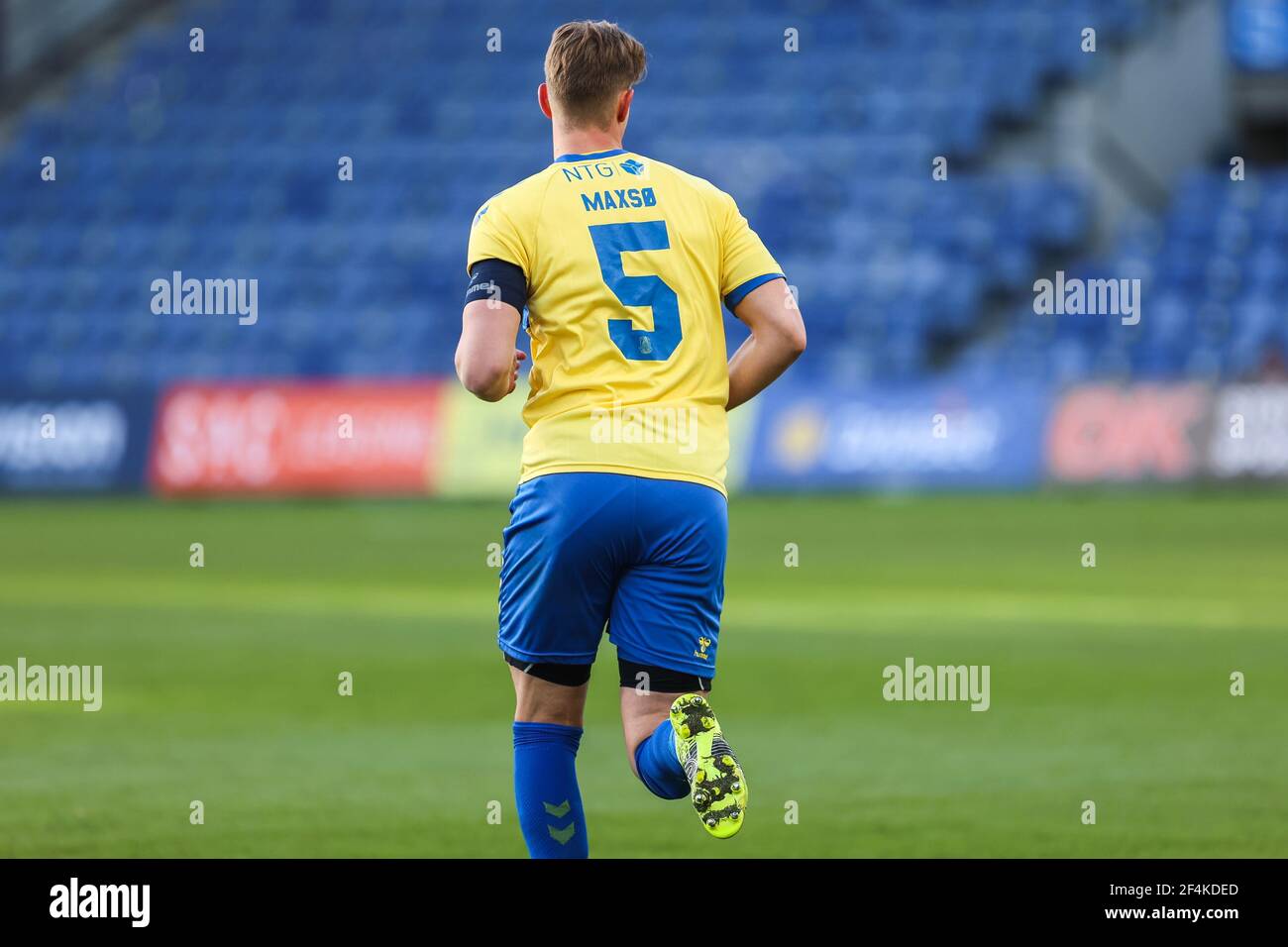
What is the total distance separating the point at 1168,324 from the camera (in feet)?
104

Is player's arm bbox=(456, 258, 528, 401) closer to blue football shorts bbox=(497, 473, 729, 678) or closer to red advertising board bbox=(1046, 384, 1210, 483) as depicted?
blue football shorts bbox=(497, 473, 729, 678)

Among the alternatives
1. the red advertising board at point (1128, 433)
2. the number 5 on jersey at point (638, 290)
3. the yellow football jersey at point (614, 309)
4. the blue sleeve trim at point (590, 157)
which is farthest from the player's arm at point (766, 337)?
the red advertising board at point (1128, 433)

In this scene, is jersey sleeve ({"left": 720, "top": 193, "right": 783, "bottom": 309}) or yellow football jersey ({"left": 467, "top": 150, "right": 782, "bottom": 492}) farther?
jersey sleeve ({"left": 720, "top": 193, "right": 783, "bottom": 309})

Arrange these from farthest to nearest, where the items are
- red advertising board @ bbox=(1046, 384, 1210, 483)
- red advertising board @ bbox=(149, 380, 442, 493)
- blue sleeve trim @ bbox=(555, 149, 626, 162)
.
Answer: red advertising board @ bbox=(149, 380, 442, 493)
red advertising board @ bbox=(1046, 384, 1210, 483)
blue sleeve trim @ bbox=(555, 149, 626, 162)

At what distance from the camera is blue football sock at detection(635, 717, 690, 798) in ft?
18.6

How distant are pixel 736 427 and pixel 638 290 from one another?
22.7m

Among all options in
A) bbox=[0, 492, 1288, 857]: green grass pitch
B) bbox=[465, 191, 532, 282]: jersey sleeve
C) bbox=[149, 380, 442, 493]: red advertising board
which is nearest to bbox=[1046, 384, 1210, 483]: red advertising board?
bbox=[0, 492, 1288, 857]: green grass pitch

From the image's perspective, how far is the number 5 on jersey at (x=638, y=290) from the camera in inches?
228

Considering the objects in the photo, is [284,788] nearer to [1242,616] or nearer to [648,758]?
[648,758]

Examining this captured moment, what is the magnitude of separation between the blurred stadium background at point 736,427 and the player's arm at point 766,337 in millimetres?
2079

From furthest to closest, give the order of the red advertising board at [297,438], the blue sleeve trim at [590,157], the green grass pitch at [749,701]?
1. the red advertising board at [297,438]
2. the green grass pitch at [749,701]
3. the blue sleeve trim at [590,157]

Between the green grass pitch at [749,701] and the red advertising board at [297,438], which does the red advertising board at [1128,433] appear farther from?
the red advertising board at [297,438]
